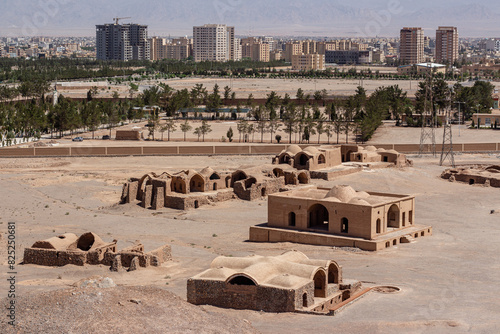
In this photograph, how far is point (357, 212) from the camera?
126 ft

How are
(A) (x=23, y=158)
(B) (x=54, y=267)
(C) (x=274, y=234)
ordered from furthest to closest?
1. (A) (x=23, y=158)
2. (C) (x=274, y=234)
3. (B) (x=54, y=267)

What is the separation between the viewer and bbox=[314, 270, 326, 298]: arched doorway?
28.1m

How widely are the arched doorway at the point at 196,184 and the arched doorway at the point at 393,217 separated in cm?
1357

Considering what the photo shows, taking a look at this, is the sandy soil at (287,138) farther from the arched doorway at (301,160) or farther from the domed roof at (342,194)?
the domed roof at (342,194)

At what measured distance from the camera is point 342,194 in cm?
3978

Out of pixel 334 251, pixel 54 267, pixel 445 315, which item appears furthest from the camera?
pixel 334 251

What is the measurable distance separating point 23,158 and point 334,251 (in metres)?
40.1

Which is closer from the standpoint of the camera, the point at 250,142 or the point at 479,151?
the point at 479,151

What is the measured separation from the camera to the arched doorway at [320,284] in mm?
28062

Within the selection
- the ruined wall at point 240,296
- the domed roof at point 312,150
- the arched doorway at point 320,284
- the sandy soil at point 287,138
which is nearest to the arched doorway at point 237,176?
the domed roof at point 312,150

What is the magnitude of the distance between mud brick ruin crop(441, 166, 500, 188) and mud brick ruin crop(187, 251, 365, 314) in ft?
103

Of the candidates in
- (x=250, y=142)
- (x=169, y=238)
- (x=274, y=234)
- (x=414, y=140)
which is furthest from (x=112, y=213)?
(x=414, y=140)

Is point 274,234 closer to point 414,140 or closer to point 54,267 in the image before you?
point 54,267

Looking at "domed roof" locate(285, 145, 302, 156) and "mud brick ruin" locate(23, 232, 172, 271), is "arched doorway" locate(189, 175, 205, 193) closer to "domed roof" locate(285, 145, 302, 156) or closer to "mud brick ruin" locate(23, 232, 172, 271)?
"domed roof" locate(285, 145, 302, 156)
